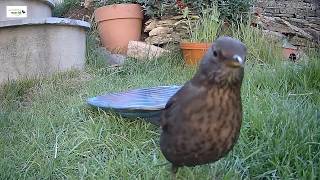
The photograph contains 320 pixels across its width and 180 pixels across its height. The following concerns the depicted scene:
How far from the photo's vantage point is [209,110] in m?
1.59

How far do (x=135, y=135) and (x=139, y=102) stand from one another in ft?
0.93

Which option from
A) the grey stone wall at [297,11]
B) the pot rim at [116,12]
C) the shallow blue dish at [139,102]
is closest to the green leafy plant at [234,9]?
the grey stone wall at [297,11]

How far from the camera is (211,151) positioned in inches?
66.2

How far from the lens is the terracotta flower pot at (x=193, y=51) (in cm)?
430

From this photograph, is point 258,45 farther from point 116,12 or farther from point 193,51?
point 116,12

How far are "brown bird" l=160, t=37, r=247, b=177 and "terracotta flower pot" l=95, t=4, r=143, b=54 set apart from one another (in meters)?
3.35

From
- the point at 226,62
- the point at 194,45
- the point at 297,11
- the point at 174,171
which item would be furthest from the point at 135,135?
the point at 297,11

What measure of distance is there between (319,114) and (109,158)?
111cm

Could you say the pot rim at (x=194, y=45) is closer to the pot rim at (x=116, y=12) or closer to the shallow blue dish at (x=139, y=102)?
the pot rim at (x=116, y=12)

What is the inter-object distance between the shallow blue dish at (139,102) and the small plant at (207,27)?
1.47 m

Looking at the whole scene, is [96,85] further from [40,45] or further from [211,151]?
[211,151]

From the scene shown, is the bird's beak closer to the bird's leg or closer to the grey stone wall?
the bird's leg

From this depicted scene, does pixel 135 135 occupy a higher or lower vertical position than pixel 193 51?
lower

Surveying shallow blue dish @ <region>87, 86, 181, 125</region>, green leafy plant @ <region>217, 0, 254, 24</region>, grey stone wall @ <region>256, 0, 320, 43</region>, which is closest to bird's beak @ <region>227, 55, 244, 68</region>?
shallow blue dish @ <region>87, 86, 181, 125</region>
